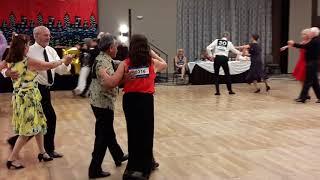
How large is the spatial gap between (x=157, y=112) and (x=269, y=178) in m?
4.15

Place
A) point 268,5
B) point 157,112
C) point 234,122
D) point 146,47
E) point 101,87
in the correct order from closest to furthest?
point 146,47 < point 101,87 < point 234,122 < point 157,112 < point 268,5

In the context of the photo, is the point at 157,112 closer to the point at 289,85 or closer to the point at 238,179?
the point at 238,179

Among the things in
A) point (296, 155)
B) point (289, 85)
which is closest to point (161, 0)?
point (289, 85)

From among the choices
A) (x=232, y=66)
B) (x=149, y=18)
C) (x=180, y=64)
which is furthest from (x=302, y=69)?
(x=149, y=18)

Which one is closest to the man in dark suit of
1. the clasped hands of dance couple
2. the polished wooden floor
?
the polished wooden floor

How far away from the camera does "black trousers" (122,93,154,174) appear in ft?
12.8

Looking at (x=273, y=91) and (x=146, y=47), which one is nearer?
(x=146, y=47)

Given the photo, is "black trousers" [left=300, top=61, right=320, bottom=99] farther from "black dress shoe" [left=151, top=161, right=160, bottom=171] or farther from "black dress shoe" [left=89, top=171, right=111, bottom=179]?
"black dress shoe" [left=89, top=171, right=111, bottom=179]

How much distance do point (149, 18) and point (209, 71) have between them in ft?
12.3

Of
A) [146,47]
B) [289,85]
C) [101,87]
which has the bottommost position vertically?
→ [289,85]

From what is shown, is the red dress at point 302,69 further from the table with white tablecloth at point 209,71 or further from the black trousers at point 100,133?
the black trousers at point 100,133

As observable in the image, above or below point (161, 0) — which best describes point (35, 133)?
below

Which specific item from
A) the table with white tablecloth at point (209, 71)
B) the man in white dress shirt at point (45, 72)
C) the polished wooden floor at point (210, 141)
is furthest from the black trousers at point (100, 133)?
the table with white tablecloth at point (209, 71)

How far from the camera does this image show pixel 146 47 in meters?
3.88
